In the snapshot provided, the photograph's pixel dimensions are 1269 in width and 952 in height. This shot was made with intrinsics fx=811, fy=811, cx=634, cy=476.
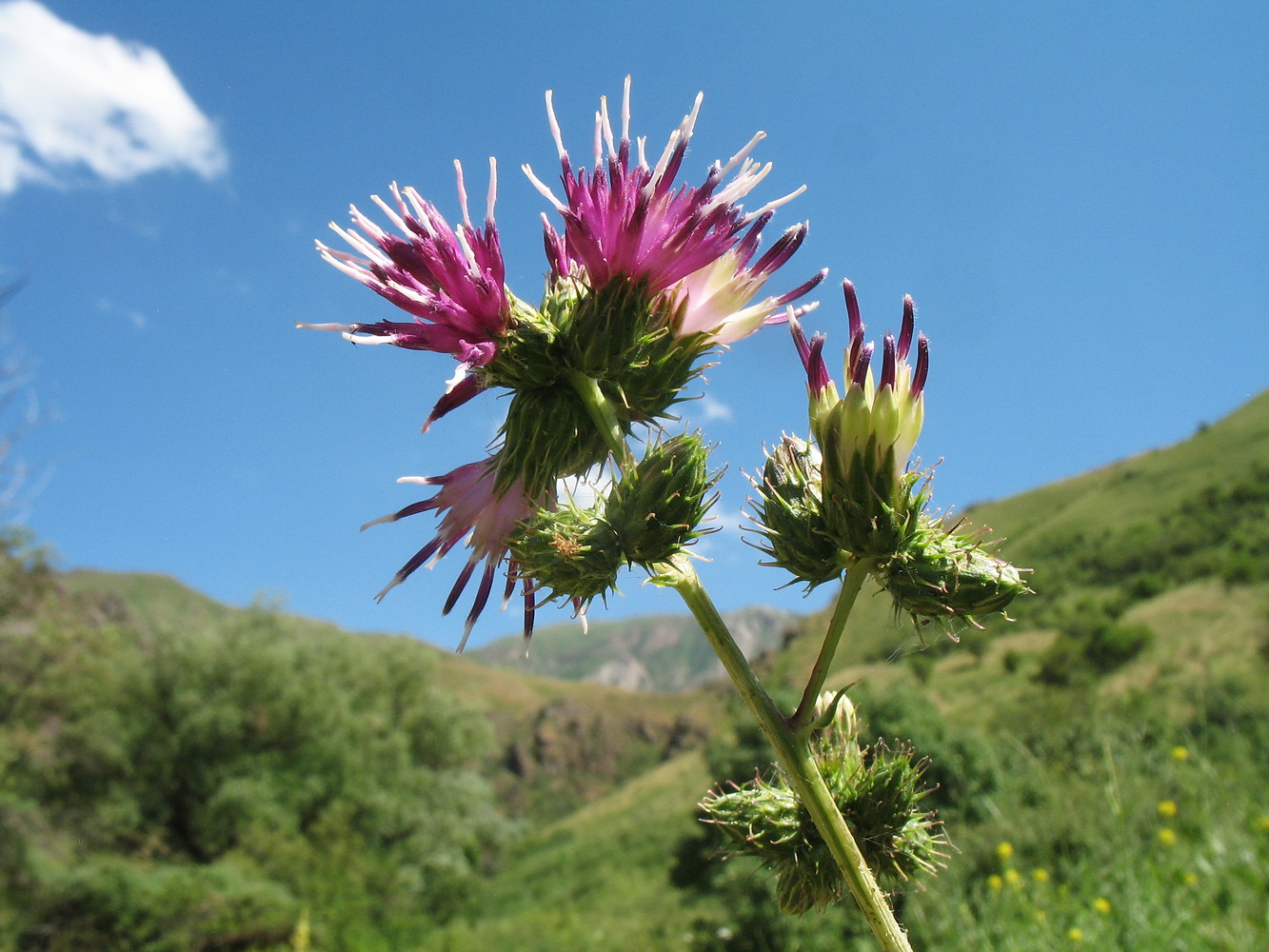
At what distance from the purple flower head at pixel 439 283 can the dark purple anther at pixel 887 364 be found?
951 millimetres

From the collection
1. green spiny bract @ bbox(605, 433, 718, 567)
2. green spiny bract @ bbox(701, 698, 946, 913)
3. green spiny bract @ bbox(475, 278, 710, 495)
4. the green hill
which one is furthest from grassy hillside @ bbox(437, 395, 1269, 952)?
green spiny bract @ bbox(475, 278, 710, 495)

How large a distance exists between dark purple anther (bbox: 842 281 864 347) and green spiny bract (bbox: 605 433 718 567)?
0.49 metres

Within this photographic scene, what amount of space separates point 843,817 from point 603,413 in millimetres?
1174

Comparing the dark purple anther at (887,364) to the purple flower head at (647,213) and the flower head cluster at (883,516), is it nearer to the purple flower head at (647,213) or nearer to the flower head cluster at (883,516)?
the flower head cluster at (883,516)

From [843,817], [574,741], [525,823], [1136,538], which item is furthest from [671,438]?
[574,741]

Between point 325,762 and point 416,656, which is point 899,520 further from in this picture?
point 416,656

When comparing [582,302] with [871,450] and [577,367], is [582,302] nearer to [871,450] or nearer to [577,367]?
[577,367]

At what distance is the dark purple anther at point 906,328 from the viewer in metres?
2.03

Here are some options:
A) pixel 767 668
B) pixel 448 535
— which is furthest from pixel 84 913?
pixel 767 668

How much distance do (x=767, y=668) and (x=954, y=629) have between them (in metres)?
111

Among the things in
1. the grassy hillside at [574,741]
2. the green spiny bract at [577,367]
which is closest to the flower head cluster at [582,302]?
the green spiny bract at [577,367]

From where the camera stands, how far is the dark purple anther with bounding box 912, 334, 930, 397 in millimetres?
1949

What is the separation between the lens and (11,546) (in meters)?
31.3

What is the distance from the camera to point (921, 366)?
6.56 feet
